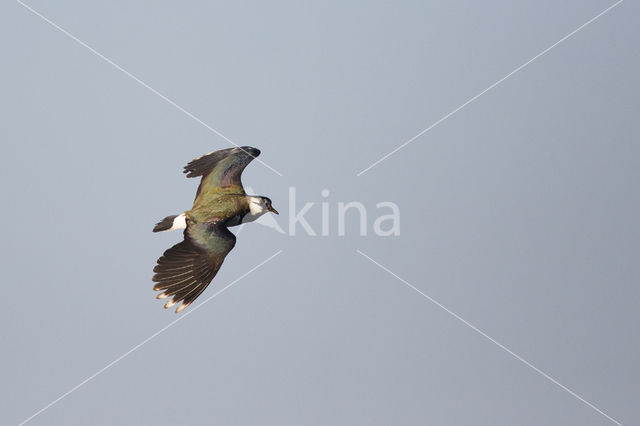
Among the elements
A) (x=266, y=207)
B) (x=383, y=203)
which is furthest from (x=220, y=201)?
(x=383, y=203)

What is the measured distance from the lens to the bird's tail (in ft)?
56.3

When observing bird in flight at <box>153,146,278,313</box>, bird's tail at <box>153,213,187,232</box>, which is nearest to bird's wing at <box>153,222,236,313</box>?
bird in flight at <box>153,146,278,313</box>

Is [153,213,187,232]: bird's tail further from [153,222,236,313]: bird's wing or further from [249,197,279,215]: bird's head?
[249,197,279,215]: bird's head

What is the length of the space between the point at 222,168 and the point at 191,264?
2819mm

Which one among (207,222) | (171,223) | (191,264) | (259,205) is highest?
(259,205)

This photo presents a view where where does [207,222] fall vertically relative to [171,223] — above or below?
above

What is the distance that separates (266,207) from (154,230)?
2250 millimetres

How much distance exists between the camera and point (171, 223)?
56.6 feet

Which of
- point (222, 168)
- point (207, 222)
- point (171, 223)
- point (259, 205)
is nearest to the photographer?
point (207, 222)

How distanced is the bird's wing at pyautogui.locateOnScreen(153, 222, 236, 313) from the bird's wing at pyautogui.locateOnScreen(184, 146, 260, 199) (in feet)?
5.62

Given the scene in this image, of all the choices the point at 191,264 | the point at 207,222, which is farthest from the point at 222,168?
the point at 191,264

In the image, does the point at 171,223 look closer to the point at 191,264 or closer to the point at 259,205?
the point at 191,264

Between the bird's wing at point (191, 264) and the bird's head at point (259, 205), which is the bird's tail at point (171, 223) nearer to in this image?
the bird's wing at point (191, 264)

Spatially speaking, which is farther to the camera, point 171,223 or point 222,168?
point 222,168
